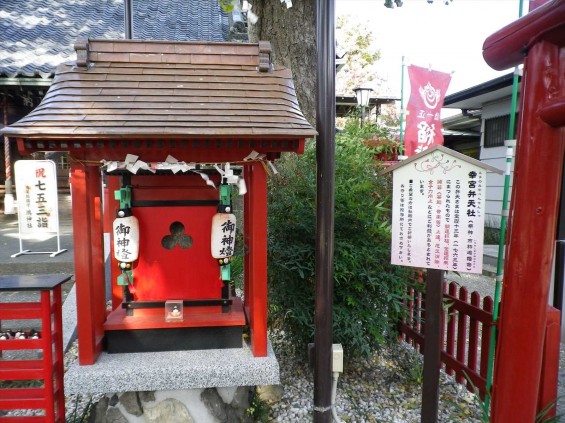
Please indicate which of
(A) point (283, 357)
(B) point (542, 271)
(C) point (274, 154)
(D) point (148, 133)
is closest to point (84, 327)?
(D) point (148, 133)

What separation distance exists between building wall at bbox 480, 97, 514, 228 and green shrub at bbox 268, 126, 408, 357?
30.0ft

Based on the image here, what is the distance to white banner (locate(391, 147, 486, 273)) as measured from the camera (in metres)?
2.20

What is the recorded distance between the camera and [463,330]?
12.2 feet

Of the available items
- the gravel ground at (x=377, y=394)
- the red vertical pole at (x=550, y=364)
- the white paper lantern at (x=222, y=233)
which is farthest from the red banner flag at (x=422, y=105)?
the white paper lantern at (x=222, y=233)

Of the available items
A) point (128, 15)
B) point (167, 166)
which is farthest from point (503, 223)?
point (128, 15)

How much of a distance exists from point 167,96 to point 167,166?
0.46 meters

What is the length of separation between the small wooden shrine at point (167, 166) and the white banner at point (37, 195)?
3252mm

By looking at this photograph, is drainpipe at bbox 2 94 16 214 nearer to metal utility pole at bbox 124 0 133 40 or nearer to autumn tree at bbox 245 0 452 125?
metal utility pole at bbox 124 0 133 40

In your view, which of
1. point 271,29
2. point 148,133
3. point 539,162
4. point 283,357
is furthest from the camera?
point 271,29

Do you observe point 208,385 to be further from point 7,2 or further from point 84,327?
point 7,2

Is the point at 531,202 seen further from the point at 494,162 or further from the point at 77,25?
the point at 77,25

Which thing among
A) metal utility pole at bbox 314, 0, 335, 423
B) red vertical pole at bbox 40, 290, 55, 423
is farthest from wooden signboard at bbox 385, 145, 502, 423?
red vertical pole at bbox 40, 290, 55, 423

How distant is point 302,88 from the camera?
467 cm

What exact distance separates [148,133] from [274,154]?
0.98 metres
